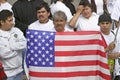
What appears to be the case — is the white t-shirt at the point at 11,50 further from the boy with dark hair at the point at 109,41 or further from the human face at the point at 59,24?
the boy with dark hair at the point at 109,41

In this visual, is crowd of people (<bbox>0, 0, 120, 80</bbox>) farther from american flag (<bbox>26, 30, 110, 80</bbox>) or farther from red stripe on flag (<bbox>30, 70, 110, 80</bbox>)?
red stripe on flag (<bbox>30, 70, 110, 80</bbox>)

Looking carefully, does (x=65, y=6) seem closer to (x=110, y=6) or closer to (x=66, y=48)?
(x=110, y=6)

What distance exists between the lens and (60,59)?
670cm

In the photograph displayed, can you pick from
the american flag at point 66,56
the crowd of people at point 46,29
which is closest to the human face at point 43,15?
the crowd of people at point 46,29

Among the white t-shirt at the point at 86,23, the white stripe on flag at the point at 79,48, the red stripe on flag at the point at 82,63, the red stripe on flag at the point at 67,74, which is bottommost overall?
the red stripe on flag at the point at 67,74

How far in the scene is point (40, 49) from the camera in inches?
262

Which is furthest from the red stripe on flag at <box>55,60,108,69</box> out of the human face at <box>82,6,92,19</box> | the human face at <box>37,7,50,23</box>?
the human face at <box>82,6,92,19</box>

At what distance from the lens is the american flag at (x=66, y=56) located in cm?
666

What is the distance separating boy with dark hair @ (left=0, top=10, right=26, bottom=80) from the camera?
23.8 ft

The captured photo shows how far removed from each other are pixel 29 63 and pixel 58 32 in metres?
0.61

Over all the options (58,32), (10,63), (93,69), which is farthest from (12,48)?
(93,69)

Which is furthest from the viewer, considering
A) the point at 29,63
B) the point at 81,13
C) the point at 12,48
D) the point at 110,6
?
the point at 110,6

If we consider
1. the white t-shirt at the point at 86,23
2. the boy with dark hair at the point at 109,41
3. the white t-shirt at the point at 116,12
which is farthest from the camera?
the white t-shirt at the point at 116,12

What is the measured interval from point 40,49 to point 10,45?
776 millimetres
